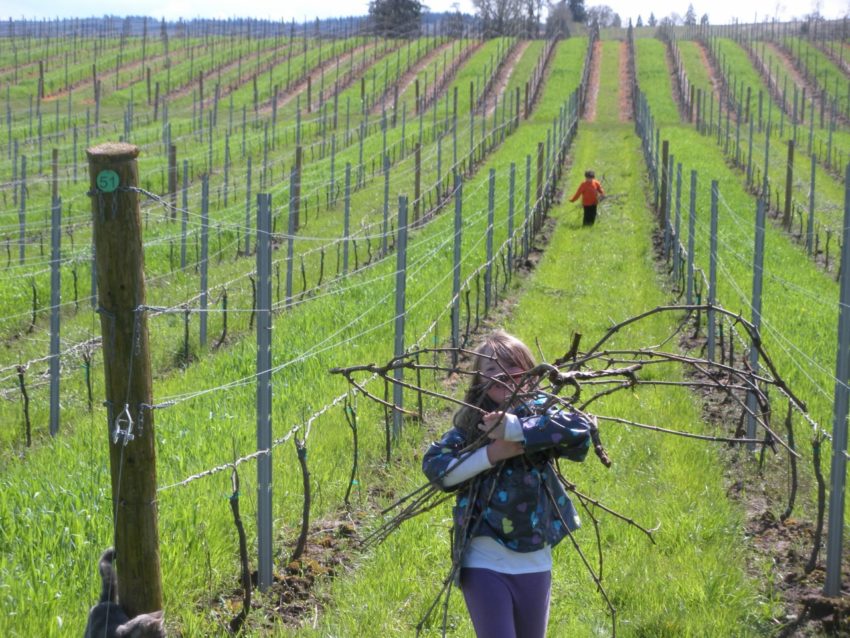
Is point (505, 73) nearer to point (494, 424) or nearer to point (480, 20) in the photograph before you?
point (480, 20)

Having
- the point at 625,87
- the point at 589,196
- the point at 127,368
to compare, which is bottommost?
the point at 589,196

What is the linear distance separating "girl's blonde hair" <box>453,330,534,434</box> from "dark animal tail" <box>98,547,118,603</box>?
1.20 meters

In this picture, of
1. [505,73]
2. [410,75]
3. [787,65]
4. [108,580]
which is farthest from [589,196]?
[787,65]

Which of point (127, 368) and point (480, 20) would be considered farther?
point (480, 20)

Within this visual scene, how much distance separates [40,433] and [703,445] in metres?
5.04

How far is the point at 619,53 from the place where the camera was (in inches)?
2135

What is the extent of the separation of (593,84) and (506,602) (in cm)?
4472

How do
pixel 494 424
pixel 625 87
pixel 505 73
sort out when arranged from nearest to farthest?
pixel 494 424 → pixel 625 87 → pixel 505 73

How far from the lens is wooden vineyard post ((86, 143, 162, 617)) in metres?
3.33

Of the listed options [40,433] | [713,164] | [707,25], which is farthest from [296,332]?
[707,25]

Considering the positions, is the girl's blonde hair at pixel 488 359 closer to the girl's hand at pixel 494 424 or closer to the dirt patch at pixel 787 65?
the girl's hand at pixel 494 424

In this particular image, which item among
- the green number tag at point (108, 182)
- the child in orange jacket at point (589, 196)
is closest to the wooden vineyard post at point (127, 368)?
the green number tag at point (108, 182)

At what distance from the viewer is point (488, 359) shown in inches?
129

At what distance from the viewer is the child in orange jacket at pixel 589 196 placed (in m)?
18.2
